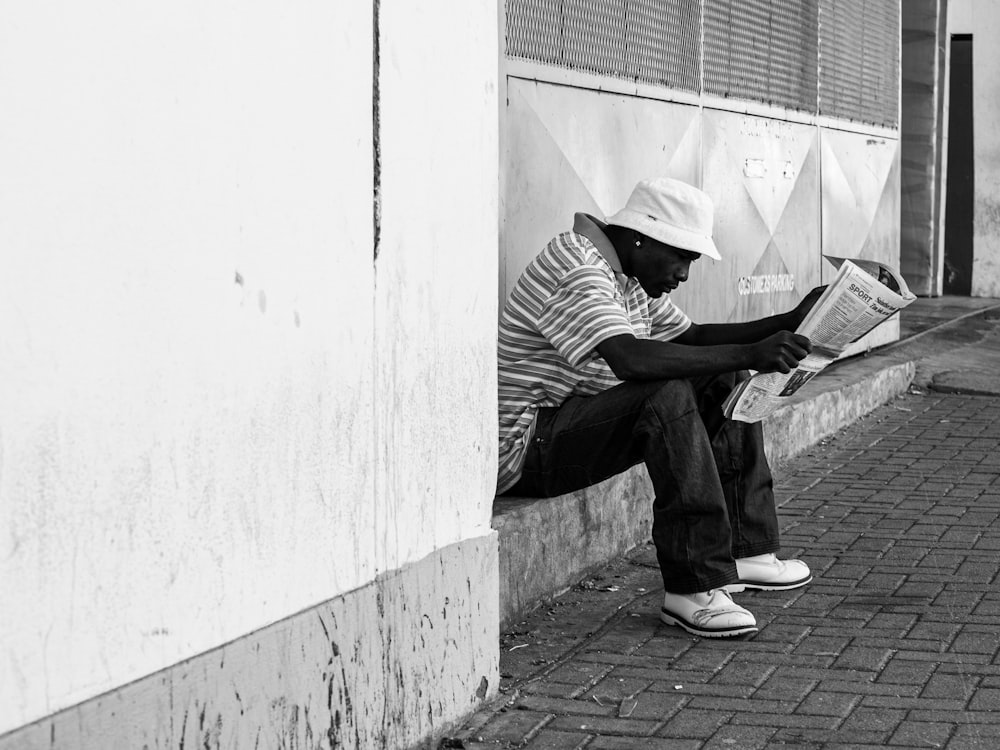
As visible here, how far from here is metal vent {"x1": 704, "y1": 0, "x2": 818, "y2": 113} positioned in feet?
21.0

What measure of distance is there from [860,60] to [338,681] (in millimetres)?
6196

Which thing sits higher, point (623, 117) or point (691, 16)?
point (691, 16)

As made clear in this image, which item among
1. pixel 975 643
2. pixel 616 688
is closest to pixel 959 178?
pixel 975 643

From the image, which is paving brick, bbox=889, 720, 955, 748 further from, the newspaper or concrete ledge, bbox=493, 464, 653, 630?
concrete ledge, bbox=493, 464, 653, 630

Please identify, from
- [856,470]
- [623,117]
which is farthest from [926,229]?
[623,117]

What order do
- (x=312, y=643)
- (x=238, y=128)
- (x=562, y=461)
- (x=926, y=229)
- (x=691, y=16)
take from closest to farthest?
(x=238, y=128)
(x=312, y=643)
(x=562, y=461)
(x=691, y=16)
(x=926, y=229)

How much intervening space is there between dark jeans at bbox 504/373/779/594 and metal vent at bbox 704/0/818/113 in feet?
8.25

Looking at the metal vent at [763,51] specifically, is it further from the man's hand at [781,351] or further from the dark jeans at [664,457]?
the man's hand at [781,351]

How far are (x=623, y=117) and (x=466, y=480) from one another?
2.59 metres

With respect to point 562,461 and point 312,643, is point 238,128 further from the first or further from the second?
point 562,461

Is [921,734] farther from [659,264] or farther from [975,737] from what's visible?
[659,264]

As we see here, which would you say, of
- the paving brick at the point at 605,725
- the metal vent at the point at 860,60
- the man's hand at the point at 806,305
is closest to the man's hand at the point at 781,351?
the man's hand at the point at 806,305

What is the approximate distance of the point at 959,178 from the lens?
12484 millimetres

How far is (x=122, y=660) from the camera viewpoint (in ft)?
7.43
